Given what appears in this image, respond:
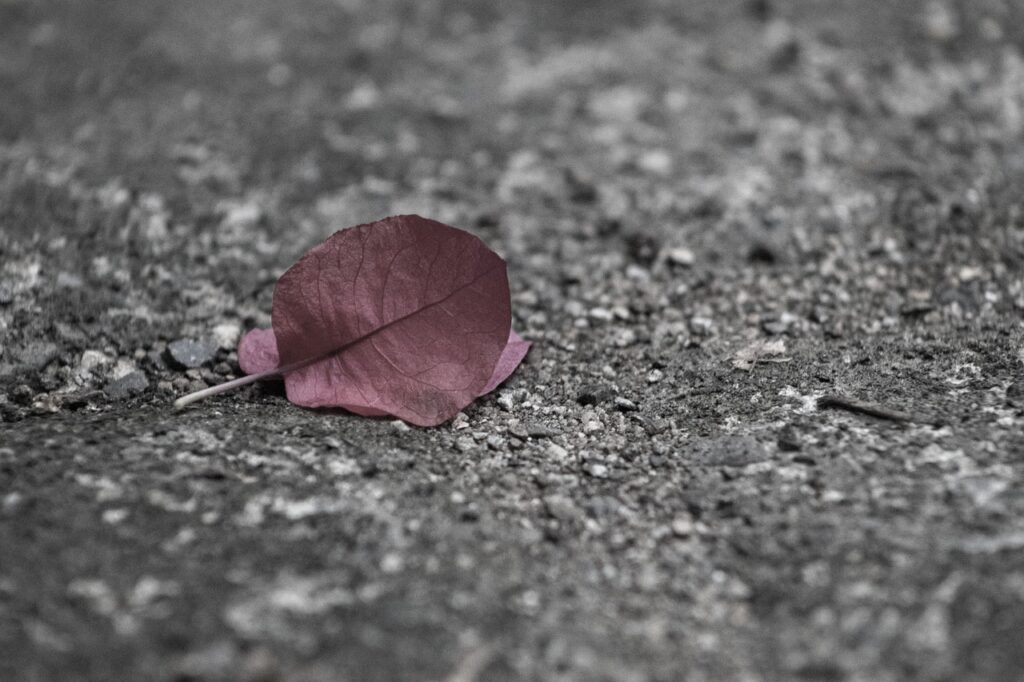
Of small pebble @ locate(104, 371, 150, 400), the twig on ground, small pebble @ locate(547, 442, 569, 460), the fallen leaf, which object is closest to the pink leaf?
the fallen leaf

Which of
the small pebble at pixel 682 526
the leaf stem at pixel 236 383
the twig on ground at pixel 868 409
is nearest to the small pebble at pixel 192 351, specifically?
the leaf stem at pixel 236 383

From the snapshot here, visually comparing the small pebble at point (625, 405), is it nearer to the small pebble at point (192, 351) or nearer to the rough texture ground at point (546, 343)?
the rough texture ground at point (546, 343)

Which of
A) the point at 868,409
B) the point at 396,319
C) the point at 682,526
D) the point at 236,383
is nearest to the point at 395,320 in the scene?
the point at 396,319

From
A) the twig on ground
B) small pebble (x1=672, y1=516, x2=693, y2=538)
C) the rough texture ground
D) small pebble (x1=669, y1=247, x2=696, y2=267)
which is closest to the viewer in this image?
the rough texture ground

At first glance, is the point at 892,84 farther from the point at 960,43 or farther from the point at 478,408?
the point at 478,408

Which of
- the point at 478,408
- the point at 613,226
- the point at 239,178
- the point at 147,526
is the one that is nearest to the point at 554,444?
the point at 478,408

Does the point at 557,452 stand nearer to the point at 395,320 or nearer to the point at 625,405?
the point at 625,405

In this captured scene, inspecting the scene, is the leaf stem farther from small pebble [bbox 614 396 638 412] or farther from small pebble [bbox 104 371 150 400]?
small pebble [bbox 614 396 638 412]
